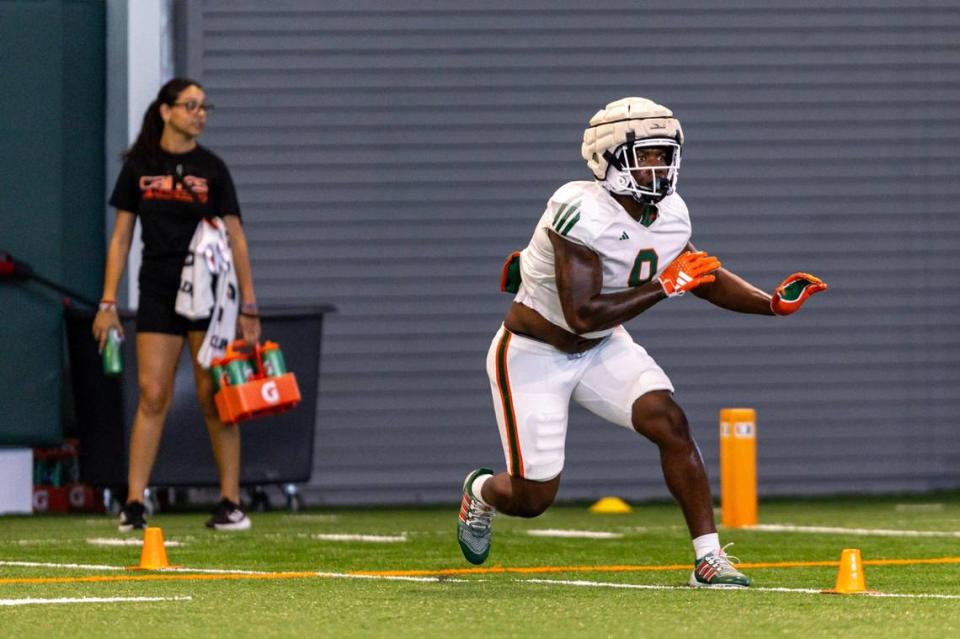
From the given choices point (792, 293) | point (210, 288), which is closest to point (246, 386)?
point (210, 288)

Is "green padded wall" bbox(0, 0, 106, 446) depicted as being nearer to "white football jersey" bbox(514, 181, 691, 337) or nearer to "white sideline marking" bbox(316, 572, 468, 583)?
"white sideline marking" bbox(316, 572, 468, 583)

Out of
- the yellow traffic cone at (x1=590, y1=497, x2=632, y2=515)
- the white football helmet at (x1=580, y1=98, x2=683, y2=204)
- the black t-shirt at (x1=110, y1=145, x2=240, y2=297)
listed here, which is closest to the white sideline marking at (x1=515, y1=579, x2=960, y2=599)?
the white football helmet at (x1=580, y1=98, x2=683, y2=204)

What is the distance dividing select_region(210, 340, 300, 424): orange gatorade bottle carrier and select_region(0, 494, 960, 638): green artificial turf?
1.97 feet

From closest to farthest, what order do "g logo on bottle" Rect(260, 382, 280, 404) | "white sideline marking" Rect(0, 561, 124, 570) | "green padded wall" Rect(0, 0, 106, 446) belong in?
1. "white sideline marking" Rect(0, 561, 124, 570)
2. "g logo on bottle" Rect(260, 382, 280, 404)
3. "green padded wall" Rect(0, 0, 106, 446)

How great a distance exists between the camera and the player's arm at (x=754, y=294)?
673 centimetres

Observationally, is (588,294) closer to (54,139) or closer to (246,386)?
(246,386)

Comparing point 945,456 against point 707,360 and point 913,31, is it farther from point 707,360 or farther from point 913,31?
point 913,31

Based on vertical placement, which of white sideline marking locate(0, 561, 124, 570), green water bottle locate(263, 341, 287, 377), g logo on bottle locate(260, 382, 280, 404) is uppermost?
green water bottle locate(263, 341, 287, 377)

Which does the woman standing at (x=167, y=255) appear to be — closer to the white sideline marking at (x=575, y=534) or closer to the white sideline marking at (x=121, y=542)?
the white sideline marking at (x=121, y=542)

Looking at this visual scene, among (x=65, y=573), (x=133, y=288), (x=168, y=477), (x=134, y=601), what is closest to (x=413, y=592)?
(x=134, y=601)

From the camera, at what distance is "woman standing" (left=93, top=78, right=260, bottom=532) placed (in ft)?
32.2

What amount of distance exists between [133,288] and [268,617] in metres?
7.96

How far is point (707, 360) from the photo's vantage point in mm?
13828

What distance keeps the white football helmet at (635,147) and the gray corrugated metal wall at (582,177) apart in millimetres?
6860
